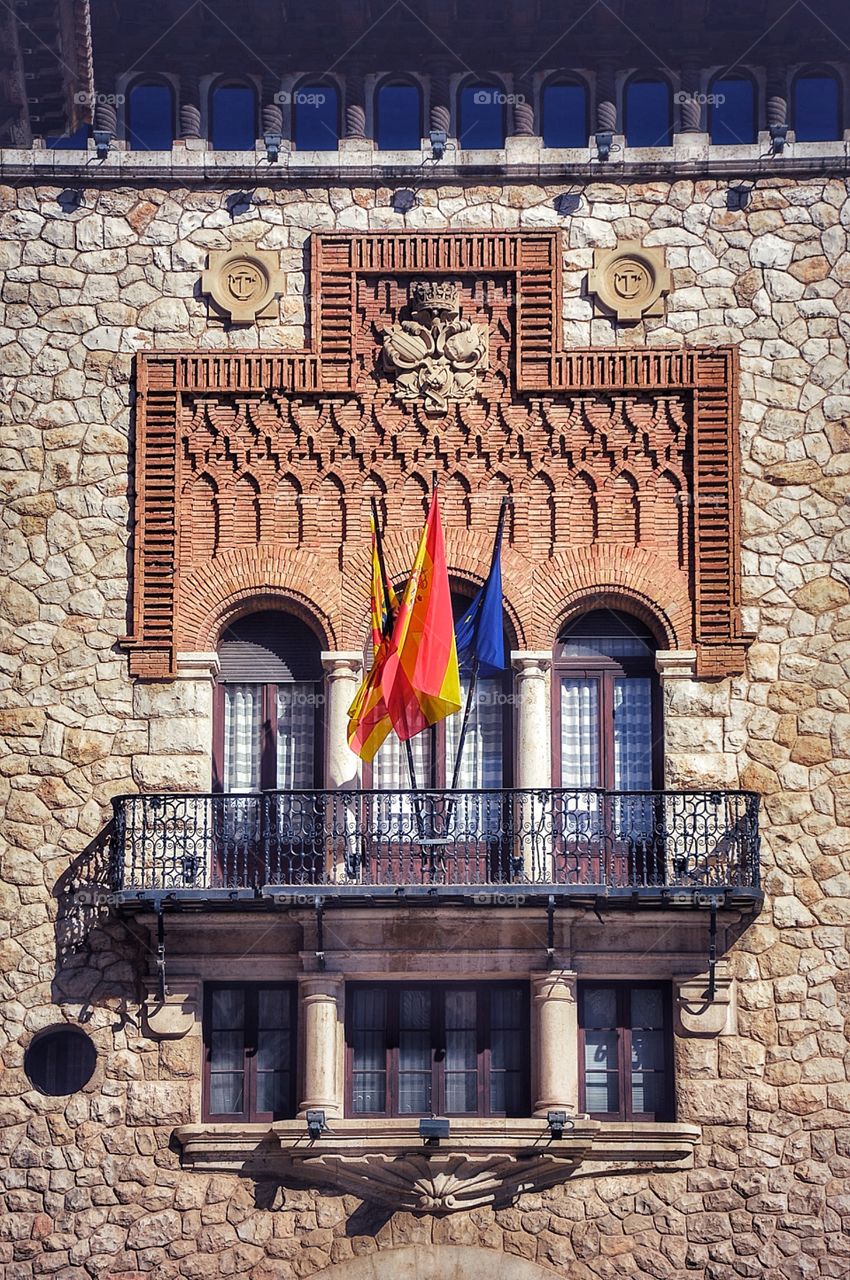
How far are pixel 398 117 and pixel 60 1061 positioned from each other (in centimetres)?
1081

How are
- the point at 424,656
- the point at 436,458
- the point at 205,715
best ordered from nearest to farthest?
the point at 424,656
the point at 205,715
the point at 436,458

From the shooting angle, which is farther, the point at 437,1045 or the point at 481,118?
the point at 481,118

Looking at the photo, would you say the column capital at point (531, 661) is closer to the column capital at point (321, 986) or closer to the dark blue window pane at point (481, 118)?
the column capital at point (321, 986)

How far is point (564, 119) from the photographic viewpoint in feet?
96.3

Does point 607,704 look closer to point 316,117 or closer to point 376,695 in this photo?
point 376,695

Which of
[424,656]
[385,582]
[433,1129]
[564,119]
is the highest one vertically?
[564,119]

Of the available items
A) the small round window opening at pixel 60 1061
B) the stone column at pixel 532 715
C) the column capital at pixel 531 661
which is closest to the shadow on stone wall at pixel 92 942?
the small round window opening at pixel 60 1061

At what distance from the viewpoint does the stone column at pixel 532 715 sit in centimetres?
2772

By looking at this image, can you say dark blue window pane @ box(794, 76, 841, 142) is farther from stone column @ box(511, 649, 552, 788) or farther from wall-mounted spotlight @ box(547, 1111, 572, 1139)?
wall-mounted spotlight @ box(547, 1111, 572, 1139)

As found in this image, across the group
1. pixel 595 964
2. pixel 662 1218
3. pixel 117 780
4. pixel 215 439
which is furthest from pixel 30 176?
pixel 662 1218

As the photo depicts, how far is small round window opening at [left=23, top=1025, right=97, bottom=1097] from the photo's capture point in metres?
27.1

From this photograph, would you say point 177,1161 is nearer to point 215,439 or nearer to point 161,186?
point 215,439

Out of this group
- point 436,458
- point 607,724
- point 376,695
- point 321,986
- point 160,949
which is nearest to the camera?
point 376,695

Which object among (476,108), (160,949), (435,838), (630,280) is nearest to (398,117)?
(476,108)
